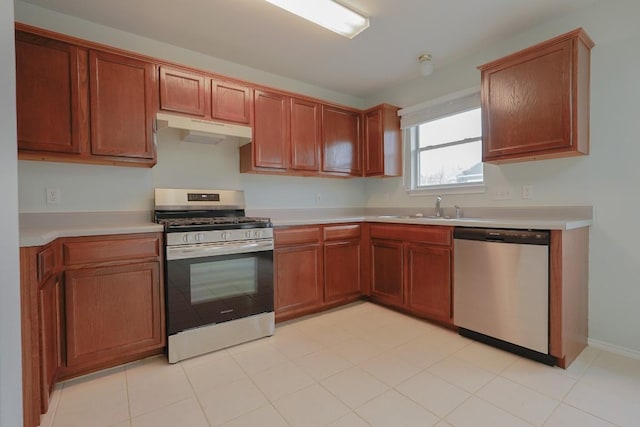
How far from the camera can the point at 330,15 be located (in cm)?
220

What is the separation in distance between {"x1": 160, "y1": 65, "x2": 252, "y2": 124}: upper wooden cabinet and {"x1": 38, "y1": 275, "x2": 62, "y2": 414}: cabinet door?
1.48 meters

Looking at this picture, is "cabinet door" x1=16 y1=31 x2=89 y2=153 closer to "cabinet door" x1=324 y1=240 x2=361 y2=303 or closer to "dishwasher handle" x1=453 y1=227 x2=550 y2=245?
"cabinet door" x1=324 y1=240 x2=361 y2=303

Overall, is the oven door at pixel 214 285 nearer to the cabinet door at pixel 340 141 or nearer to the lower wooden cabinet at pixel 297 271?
the lower wooden cabinet at pixel 297 271

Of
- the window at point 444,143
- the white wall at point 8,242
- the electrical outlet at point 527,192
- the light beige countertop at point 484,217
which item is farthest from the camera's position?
the window at point 444,143

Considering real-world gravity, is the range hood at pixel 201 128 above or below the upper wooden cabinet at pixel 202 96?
below

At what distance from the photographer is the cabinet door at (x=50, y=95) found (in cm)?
195

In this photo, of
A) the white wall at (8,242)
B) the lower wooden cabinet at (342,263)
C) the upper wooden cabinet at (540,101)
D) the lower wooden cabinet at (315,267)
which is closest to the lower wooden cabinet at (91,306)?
the white wall at (8,242)

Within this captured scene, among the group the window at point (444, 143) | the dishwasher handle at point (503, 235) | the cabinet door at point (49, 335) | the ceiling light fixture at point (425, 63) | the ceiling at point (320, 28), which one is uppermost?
the ceiling at point (320, 28)

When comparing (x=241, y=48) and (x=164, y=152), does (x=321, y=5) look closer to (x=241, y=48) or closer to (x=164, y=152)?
(x=241, y=48)

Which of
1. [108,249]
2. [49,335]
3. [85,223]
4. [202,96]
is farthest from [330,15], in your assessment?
[49,335]

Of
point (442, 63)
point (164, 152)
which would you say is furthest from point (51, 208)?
point (442, 63)

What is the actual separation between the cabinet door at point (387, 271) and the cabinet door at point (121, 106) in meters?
2.19

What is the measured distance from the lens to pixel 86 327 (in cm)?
192

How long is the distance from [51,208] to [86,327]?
3.18 ft
